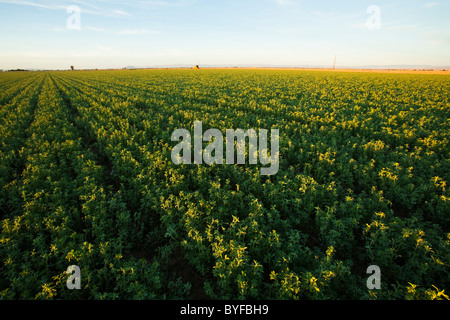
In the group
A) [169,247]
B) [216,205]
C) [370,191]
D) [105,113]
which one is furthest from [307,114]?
[105,113]

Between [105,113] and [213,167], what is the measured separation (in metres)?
11.5

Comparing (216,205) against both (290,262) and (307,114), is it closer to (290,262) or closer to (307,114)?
(290,262)

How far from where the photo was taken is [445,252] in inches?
156

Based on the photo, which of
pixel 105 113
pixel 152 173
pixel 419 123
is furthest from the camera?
pixel 105 113
